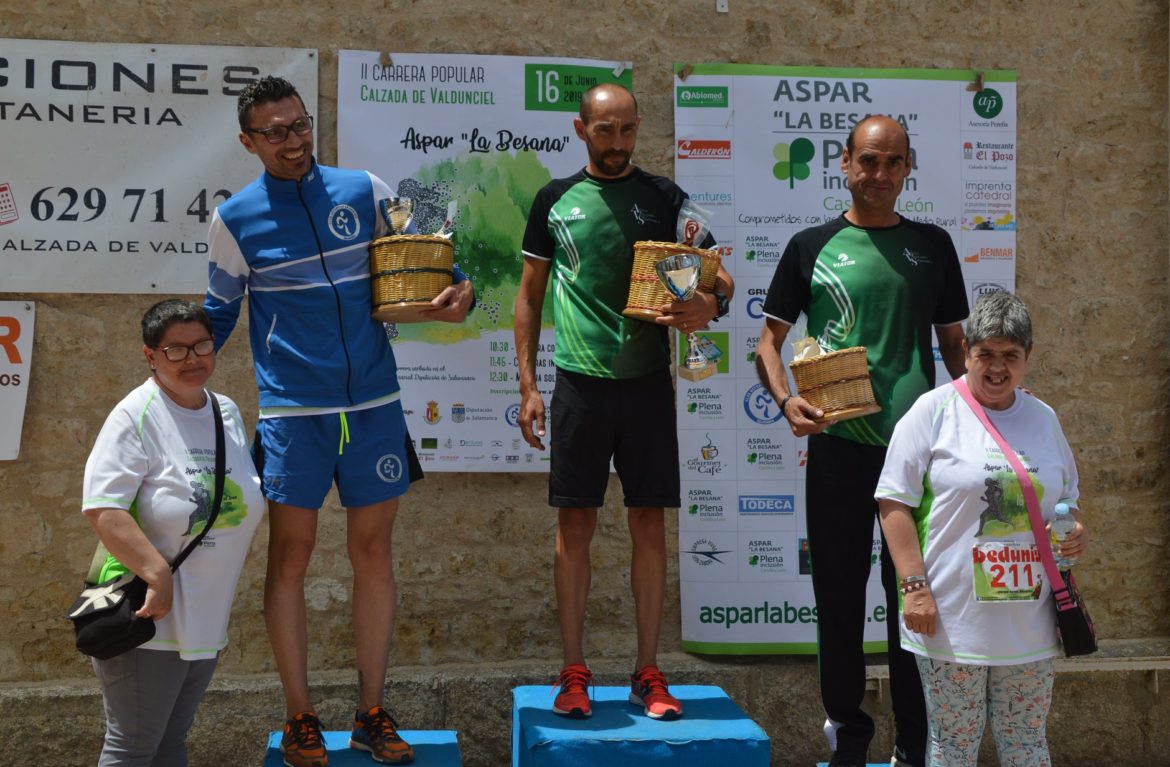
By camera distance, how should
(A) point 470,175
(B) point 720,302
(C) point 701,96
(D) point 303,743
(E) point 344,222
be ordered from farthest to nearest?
(C) point 701,96
(A) point 470,175
(B) point 720,302
(E) point 344,222
(D) point 303,743

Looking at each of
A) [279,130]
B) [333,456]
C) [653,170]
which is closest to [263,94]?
[279,130]


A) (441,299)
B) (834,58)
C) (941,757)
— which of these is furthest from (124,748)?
(834,58)

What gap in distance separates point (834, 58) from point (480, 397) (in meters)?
2.16

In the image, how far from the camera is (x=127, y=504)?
10.7ft

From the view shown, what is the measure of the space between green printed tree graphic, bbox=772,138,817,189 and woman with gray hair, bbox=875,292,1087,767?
2.11m

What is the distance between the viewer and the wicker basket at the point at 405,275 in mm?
3852

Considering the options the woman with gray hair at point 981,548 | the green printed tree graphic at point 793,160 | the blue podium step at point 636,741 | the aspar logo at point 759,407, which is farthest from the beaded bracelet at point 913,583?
the green printed tree graphic at point 793,160

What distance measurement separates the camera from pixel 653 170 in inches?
214

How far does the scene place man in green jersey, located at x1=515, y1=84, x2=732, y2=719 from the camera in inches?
160

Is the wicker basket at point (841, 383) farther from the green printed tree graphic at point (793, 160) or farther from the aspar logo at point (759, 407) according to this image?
the green printed tree graphic at point (793, 160)

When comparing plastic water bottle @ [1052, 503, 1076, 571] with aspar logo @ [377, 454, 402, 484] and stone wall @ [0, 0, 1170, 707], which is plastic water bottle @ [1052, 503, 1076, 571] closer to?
aspar logo @ [377, 454, 402, 484]

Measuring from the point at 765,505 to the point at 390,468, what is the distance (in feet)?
6.74

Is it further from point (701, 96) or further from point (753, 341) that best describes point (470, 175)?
point (753, 341)

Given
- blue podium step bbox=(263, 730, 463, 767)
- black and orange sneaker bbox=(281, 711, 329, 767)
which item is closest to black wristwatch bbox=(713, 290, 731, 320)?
blue podium step bbox=(263, 730, 463, 767)
